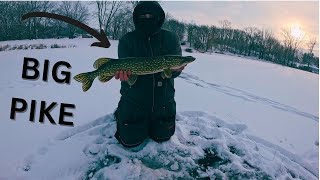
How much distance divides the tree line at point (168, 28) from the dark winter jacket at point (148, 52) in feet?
67.9

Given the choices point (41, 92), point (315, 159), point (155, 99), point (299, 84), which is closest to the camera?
point (155, 99)

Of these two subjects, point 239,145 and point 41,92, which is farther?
point 41,92

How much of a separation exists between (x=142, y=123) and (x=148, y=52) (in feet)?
A: 2.47

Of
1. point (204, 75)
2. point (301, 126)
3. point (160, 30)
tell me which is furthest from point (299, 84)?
point (160, 30)

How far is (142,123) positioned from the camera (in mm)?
3627

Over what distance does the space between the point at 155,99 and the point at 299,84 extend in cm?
665

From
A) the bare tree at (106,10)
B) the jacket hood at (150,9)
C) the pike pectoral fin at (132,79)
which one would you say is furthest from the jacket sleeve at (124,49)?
A: the bare tree at (106,10)

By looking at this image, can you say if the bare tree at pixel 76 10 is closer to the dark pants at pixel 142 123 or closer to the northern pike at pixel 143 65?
the dark pants at pixel 142 123

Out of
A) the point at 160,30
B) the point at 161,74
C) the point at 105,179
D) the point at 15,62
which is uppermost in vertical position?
the point at 160,30

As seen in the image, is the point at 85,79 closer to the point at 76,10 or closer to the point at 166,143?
the point at 166,143

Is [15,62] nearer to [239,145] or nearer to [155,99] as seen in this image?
[155,99]

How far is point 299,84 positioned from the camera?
9.09 metres

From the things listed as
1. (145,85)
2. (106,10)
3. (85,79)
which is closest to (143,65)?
(145,85)

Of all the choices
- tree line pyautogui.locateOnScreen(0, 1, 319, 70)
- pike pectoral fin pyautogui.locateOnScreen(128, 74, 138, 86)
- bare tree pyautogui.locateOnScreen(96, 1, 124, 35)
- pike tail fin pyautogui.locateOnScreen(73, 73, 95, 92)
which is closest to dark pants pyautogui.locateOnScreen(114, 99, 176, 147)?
pike pectoral fin pyautogui.locateOnScreen(128, 74, 138, 86)
